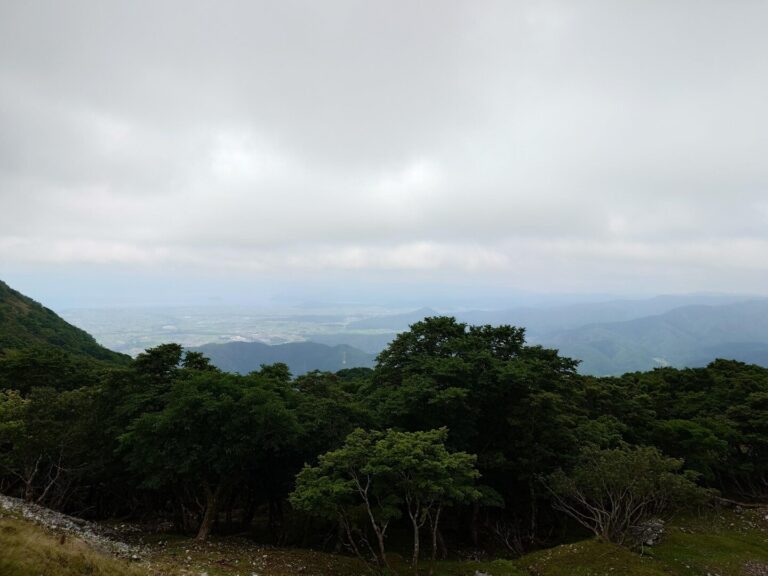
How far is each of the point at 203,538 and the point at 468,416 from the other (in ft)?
57.7

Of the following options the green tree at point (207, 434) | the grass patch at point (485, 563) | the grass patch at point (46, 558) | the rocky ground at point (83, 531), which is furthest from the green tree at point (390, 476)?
the rocky ground at point (83, 531)

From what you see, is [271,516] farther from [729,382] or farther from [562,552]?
[729,382]

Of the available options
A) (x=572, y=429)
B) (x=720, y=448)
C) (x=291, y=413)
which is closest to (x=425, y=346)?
(x=572, y=429)

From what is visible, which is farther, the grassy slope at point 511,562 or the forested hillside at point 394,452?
the forested hillside at point 394,452

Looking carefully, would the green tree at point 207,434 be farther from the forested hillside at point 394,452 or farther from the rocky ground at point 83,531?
the rocky ground at point 83,531

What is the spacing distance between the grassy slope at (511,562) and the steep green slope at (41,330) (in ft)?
221

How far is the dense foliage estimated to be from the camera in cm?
1955

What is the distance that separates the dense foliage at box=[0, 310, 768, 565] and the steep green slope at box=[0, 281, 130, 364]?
4913cm

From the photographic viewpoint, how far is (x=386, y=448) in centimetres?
1773

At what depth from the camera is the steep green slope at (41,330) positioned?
79750mm

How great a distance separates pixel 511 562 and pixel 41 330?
106 m

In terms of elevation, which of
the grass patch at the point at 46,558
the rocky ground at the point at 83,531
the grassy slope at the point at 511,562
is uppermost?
the grass patch at the point at 46,558

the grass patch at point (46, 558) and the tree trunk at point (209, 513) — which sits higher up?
the grass patch at point (46, 558)

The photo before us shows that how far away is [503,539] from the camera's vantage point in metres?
28.5
